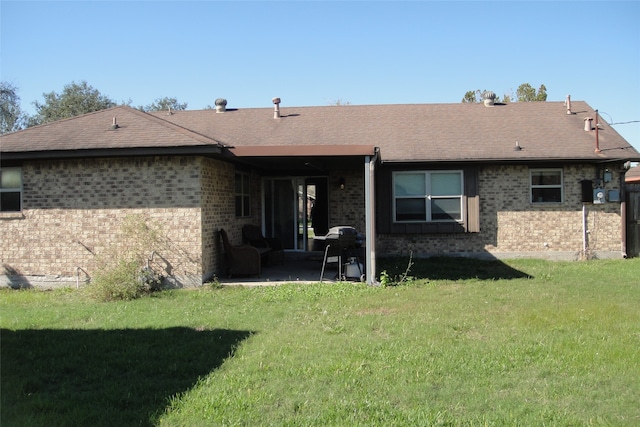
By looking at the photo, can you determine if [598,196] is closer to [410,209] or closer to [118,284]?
[410,209]

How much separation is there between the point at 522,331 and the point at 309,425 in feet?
12.4

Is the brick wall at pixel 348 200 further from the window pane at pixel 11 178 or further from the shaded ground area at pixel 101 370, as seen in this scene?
the shaded ground area at pixel 101 370

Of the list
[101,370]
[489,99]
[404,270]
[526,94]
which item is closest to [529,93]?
[526,94]

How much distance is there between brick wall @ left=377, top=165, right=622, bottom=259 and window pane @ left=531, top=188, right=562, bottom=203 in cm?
18

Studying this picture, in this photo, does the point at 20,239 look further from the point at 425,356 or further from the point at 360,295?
the point at 425,356

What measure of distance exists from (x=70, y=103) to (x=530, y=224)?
3545 centimetres

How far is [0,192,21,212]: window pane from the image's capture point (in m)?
11.4

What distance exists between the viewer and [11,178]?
11.4 meters

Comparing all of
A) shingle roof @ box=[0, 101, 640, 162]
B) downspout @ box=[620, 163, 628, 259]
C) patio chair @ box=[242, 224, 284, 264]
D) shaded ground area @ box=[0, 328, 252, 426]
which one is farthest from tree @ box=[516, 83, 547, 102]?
shaded ground area @ box=[0, 328, 252, 426]

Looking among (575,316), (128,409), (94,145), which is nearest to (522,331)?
(575,316)

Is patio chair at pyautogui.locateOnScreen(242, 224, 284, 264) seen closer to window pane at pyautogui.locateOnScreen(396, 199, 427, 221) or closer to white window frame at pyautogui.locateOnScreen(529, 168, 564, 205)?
window pane at pyautogui.locateOnScreen(396, 199, 427, 221)

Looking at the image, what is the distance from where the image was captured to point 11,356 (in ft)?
19.5

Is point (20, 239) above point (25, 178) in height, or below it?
below

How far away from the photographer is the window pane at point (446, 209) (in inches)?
571
